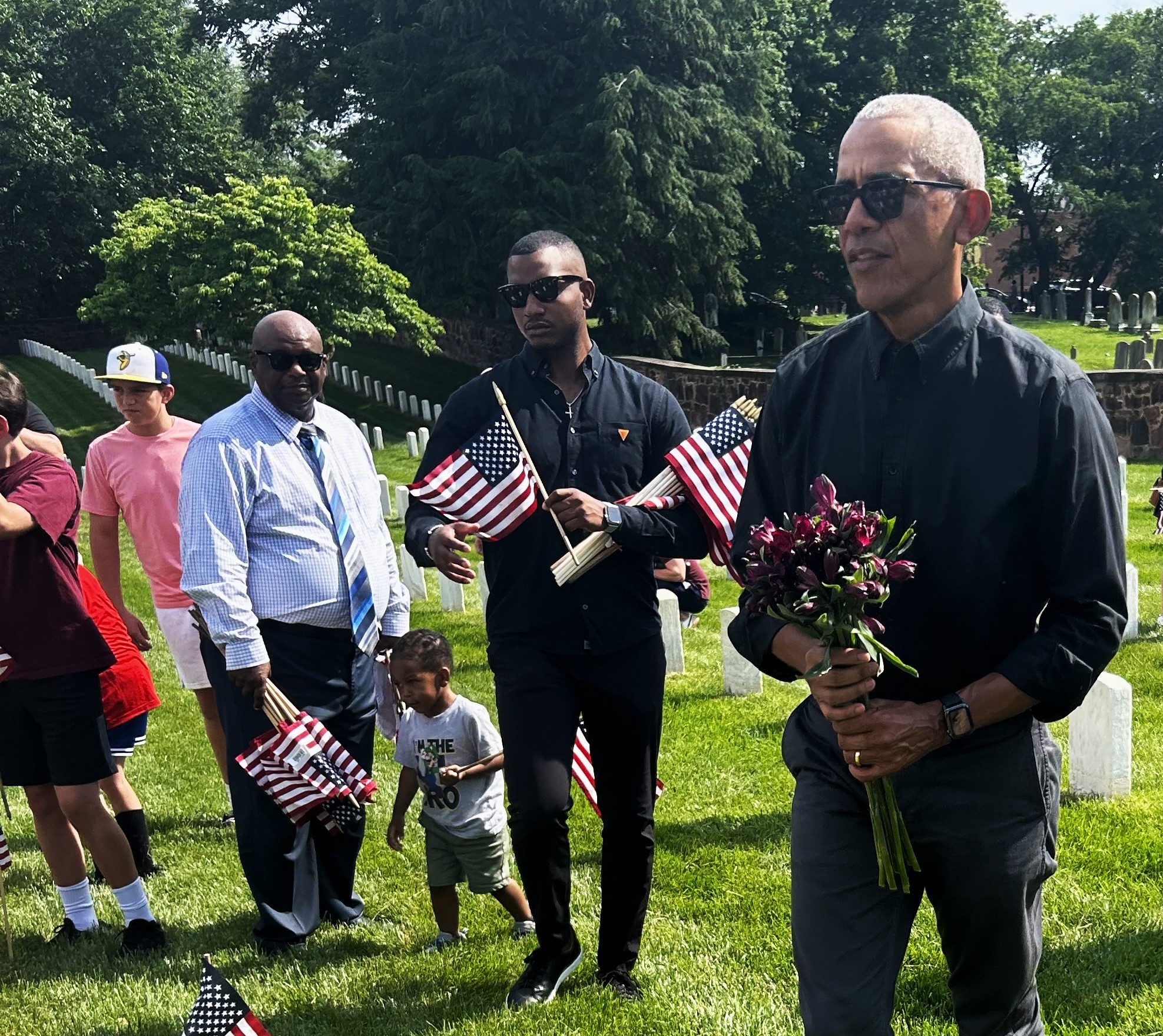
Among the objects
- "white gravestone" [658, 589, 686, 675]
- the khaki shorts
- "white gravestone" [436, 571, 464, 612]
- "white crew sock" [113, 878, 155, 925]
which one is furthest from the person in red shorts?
"white gravestone" [436, 571, 464, 612]

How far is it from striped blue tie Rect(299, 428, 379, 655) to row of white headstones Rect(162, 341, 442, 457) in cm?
1992

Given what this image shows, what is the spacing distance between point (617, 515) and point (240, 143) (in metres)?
60.5

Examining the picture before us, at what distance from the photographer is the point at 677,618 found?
375 inches

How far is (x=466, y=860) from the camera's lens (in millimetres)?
5391

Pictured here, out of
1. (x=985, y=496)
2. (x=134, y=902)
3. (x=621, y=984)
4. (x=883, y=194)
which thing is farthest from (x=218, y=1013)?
(x=883, y=194)

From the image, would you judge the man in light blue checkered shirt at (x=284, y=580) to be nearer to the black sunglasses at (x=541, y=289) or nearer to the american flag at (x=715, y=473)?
the black sunglasses at (x=541, y=289)

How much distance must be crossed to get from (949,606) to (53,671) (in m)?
3.97

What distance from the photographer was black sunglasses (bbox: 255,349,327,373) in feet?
18.0

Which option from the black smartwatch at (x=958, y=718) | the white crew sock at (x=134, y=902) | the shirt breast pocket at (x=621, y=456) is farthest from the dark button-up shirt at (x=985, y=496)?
the white crew sock at (x=134, y=902)

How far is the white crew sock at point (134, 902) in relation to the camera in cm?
570

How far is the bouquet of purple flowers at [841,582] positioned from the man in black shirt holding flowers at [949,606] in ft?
0.20

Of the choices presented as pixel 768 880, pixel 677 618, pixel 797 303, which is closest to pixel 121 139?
pixel 797 303

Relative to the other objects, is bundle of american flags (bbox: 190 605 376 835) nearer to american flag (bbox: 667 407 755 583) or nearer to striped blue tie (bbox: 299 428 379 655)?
striped blue tie (bbox: 299 428 379 655)

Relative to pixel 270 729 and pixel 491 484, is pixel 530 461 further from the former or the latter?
pixel 270 729
